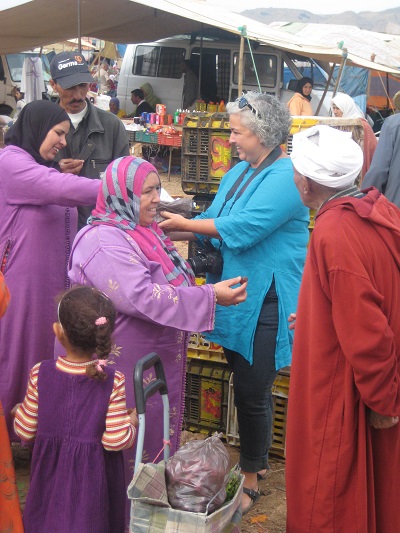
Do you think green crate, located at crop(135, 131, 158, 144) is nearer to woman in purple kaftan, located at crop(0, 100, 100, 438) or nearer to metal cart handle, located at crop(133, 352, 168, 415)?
woman in purple kaftan, located at crop(0, 100, 100, 438)

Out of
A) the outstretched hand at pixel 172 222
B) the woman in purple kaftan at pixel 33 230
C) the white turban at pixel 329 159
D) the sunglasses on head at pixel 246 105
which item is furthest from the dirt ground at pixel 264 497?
the sunglasses on head at pixel 246 105

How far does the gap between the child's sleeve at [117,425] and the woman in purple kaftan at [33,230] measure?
1.14 metres

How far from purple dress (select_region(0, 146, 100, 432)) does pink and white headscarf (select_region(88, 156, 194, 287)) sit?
0.50 m

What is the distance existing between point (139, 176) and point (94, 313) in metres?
0.62

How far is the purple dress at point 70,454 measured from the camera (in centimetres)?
256

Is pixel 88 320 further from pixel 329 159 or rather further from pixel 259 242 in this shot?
pixel 259 242

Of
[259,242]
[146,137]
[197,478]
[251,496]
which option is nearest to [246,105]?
[259,242]

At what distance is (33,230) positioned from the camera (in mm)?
3525

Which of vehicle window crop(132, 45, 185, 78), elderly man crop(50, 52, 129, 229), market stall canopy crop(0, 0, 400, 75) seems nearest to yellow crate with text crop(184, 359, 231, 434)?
elderly man crop(50, 52, 129, 229)

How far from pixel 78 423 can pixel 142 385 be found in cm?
34

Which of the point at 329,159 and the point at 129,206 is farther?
the point at 129,206

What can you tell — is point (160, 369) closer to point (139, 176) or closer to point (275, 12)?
point (139, 176)

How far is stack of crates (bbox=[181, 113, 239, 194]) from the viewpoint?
181 inches

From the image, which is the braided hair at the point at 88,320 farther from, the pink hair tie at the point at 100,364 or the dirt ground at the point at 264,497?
the dirt ground at the point at 264,497
